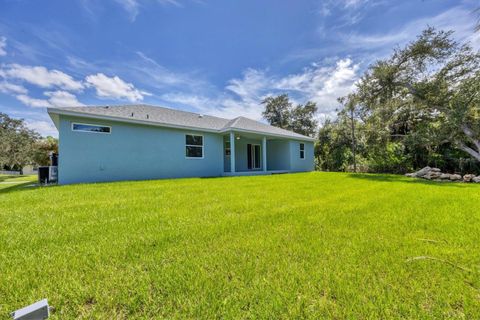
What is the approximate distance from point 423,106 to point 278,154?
9.07 meters

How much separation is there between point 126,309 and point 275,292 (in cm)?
110

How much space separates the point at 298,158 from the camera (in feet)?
51.5

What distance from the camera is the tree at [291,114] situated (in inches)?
1105

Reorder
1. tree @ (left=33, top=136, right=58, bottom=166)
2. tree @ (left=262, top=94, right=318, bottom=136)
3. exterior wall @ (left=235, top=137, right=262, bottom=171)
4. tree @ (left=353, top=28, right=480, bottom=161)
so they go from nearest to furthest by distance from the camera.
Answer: tree @ (left=353, top=28, right=480, bottom=161) < exterior wall @ (left=235, top=137, right=262, bottom=171) < tree @ (left=33, top=136, right=58, bottom=166) < tree @ (left=262, top=94, right=318, bottom=136)

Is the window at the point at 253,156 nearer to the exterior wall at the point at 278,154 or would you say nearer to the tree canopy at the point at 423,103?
the exterior wall at the point at 278,154

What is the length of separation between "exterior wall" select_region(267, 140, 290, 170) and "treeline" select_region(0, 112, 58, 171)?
964 inches

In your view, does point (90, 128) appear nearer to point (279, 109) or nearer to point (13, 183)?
point (13, 183)

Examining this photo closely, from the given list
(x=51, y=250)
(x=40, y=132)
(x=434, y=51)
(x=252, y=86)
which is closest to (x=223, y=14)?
(x=252, y=86)

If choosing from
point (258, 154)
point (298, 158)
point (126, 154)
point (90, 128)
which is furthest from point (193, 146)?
point (298, 158)

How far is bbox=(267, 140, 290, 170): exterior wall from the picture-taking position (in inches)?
603

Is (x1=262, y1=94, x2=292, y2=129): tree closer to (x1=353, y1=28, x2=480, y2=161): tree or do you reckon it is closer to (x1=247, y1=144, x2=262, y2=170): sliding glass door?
(x1=247, y1=144, x2=262, y2=170): sliding glass door

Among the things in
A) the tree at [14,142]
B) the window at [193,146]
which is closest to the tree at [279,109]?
the window at [193,146]

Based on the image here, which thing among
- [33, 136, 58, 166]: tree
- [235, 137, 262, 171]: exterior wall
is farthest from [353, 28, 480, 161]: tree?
[33, 136, 58, 166]: tree

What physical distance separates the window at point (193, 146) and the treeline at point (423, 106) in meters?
10.6
